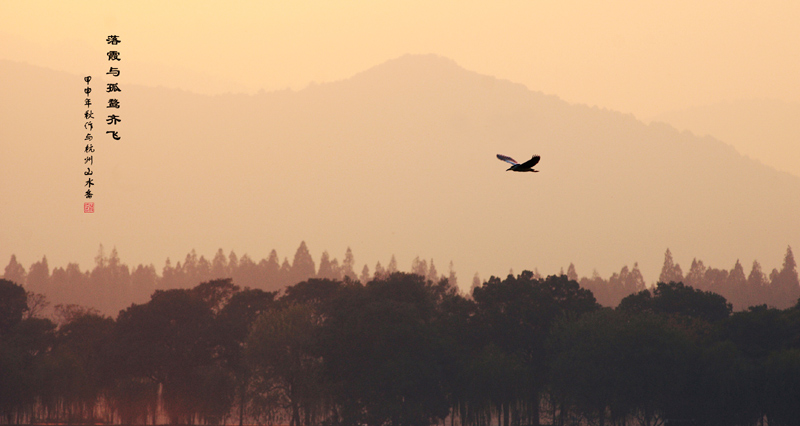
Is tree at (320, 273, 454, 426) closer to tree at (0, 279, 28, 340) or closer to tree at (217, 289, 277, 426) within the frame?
tree at (217, 289, 277, 426)

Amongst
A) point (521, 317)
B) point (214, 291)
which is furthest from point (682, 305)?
point (214, 291)

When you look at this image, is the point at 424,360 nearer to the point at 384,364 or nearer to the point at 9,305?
the point at 384,364

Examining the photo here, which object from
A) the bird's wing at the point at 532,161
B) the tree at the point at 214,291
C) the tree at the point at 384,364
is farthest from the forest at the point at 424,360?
the bird's wing at the point at 532,161

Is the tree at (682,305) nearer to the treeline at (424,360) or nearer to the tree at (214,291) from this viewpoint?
the treeline at (424,360)

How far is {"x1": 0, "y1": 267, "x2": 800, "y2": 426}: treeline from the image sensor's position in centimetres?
8862

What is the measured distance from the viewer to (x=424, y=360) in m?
94.8

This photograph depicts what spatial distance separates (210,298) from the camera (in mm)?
134000

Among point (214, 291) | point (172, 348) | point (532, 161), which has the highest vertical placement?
point (532, 161)

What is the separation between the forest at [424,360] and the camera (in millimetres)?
88625

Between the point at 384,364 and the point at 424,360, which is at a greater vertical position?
the point at 424,360

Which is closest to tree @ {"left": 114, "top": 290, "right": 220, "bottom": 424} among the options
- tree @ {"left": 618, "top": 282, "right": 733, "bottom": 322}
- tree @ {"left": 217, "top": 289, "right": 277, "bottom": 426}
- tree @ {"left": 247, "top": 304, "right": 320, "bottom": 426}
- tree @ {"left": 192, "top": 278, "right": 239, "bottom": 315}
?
tree @ {"left": 217, "top": 289, "right": 277, "bottom": 426}

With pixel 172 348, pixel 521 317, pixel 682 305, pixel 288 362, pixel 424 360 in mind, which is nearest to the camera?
pixel 424 360

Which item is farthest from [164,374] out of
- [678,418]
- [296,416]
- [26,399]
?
[678,418]

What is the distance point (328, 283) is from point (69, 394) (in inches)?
1595
